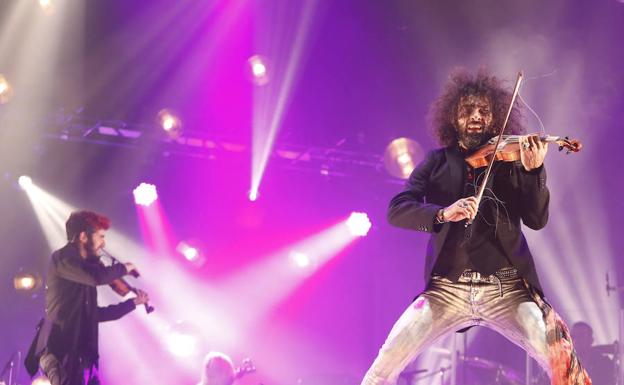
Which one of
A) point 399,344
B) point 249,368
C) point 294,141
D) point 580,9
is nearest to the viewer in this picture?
point 399,344

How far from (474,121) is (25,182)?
1011cm

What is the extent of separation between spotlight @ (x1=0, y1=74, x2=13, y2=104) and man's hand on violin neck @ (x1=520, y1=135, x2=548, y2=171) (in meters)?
9.11

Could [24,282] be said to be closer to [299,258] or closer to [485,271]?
[299,258]

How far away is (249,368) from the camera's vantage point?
8844mm

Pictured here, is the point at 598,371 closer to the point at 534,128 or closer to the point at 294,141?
the point at 534,128

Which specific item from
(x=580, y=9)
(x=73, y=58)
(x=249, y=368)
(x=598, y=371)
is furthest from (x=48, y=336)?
(x=580, y=9)

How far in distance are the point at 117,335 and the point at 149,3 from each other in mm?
5750

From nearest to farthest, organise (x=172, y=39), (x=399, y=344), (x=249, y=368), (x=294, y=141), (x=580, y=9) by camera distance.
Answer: (x=399, y=344) < (x=249, y=368) < (x=580, y=9) < (x=172, y=39) < (x=294, y=141)

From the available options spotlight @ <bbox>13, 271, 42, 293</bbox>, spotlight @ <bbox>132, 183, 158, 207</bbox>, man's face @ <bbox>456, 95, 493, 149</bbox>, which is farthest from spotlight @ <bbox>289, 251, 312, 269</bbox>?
man's face @ <bbox>456, 95, 493, 149</bbox>

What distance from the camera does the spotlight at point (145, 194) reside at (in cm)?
1246

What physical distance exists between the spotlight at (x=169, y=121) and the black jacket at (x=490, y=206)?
8176 millimetres

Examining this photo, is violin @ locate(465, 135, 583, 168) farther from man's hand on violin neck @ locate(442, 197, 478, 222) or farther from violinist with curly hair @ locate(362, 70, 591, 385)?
man's hand on violin neck @ locate(442, 197, 478, 222)

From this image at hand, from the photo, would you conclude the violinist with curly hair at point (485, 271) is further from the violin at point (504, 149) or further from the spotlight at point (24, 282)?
the spotlight at point (24, 282)

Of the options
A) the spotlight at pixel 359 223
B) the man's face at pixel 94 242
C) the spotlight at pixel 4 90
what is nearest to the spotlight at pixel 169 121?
the spotlight at pixel 4 90
